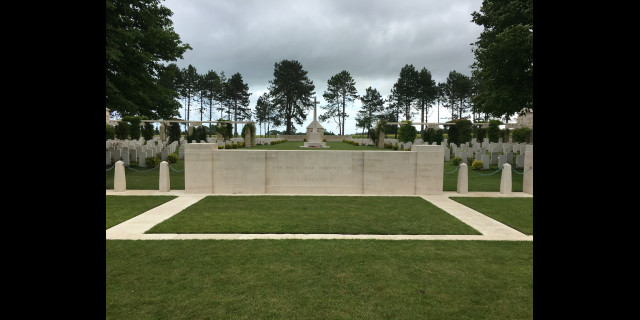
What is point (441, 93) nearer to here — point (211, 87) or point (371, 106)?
point (371, 106)

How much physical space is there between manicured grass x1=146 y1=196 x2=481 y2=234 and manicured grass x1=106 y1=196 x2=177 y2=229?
104cm

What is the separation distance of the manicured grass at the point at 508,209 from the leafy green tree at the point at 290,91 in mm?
69526

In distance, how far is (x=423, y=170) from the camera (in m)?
10.8

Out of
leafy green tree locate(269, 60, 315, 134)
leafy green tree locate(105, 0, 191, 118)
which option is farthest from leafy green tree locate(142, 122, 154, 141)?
leafy green tree locate(269, 60, 315, 134)

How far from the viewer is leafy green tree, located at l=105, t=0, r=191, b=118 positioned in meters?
16.0

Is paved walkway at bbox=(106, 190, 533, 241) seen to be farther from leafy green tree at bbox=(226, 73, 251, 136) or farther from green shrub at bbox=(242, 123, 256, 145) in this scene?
leafy green tree at bbox=(226, 73, 251, 136)

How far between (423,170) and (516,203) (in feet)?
8.97

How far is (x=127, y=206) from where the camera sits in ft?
27.9

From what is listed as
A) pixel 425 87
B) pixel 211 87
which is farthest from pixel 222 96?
pixel 425 87

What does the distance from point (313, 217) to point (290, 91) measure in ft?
235

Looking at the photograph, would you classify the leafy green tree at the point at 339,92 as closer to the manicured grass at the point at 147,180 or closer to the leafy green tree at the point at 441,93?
the leafy green tree at the point at 441,93
